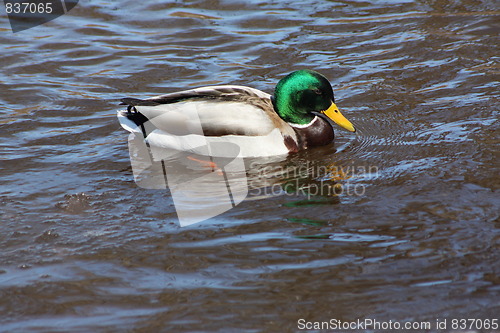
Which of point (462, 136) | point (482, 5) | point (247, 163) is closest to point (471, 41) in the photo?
point (482, 5)

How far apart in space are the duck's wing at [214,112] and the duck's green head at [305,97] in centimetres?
12

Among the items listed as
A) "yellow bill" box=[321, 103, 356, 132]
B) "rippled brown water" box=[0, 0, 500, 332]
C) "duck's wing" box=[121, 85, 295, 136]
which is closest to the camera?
"rippled brown water" box=[0, 0, 500, 332]

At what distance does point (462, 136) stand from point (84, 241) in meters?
3.25

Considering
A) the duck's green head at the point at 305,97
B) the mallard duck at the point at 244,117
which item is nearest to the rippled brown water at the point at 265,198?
the mallard duck at the point at 244,117

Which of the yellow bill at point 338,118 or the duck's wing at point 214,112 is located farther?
the yellow bill at point 338,118

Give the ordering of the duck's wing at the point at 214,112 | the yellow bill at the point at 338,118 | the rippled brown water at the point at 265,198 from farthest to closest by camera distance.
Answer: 1. the yellow bill at the point at 338,118
2. the duck's wing at the point at 214,112
3. the rippled brown water at the point at 265,198

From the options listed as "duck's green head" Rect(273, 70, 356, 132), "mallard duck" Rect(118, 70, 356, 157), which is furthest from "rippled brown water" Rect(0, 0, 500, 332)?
"duck's green head" Rect(273, 70, 356, 132)

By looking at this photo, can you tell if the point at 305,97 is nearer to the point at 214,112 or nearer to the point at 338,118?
the point at 338,118

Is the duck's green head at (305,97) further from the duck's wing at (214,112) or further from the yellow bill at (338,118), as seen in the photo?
the duck's wing at (214,112)

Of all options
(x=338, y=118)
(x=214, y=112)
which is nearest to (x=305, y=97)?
(x=338, y=118)

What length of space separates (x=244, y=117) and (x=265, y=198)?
98 centimetres

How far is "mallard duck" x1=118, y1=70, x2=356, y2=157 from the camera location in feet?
19.5

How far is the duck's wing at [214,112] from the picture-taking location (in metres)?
5.94

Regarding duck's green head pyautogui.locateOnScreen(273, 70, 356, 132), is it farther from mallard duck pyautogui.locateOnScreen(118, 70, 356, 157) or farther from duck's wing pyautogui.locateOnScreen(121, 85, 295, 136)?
duck's wing pyautogui.locateOnScreen(121, 85, 295, 136)
